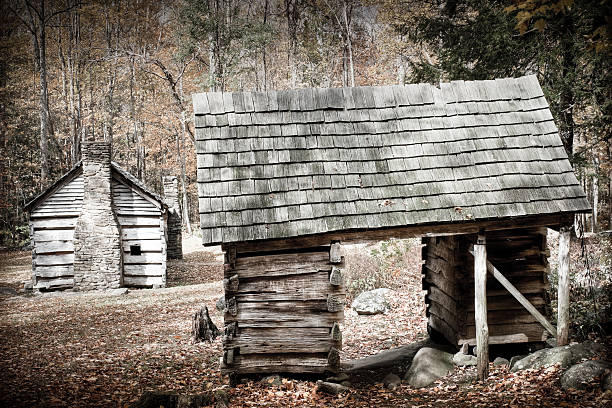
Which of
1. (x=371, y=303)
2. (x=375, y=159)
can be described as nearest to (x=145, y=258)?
(x=371, y=303)

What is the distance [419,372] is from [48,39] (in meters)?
39.6

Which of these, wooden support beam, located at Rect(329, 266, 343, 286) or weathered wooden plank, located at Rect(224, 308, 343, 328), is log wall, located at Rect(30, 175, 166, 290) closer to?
weathered wooden plank, located at Rect(224, 308, 343, 328)

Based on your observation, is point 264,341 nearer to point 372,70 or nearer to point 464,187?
point 464,187

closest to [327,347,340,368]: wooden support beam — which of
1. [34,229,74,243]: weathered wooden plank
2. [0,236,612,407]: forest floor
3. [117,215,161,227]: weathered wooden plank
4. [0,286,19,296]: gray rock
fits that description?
Answer: [0,236,612,407]: forest floor

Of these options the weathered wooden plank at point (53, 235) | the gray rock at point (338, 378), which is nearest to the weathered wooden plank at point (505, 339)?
the gray rock at point (338, 378)

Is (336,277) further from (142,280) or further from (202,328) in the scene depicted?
(142,280)

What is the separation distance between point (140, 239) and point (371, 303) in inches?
473

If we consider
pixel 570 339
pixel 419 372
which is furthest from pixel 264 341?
pixel 570 339

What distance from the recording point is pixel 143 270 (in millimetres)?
20891

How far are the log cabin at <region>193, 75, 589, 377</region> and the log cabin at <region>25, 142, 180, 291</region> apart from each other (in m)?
12.6

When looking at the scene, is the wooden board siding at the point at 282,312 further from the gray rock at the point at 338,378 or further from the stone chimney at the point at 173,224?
the stone chimney at the point at 173,224

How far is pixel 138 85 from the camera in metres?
40.0

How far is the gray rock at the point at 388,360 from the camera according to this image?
30.6 ft

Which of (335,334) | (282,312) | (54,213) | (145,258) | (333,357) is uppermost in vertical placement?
(54,213)
